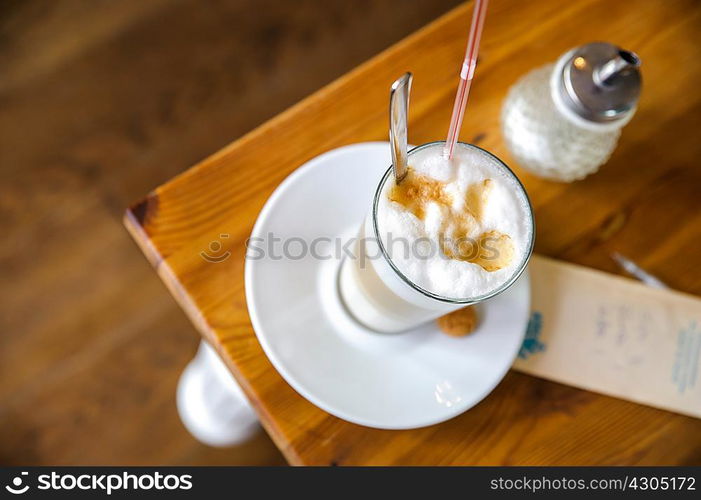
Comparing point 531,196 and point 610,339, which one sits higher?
point 531,196

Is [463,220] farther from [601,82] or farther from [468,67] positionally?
[601,82]

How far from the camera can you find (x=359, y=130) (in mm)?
719

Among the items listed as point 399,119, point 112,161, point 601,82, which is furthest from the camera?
point 112,161

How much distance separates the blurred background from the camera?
1127mm

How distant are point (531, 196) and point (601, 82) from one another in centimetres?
17

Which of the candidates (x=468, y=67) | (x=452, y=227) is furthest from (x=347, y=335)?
(x=468, y=67)

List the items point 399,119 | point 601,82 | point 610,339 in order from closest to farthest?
point 399,119 → point 601,82 → point 610,339

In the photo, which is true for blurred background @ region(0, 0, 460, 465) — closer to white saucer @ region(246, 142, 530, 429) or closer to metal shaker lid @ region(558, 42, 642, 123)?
white saucer @ region(246, 142, 530, 429)

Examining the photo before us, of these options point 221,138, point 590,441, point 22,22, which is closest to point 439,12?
point 221,138

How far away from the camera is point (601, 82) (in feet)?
1.96

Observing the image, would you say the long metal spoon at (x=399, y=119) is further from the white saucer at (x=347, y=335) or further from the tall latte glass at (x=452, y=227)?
the white saucer at (x=347, y=335)

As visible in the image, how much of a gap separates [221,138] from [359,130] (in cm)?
58

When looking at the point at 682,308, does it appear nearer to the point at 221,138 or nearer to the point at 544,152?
the point at 544,152

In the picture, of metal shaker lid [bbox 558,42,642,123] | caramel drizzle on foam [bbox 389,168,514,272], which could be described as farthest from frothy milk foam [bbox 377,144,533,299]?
metal shaker lid [bbox 558,42,642,123]
